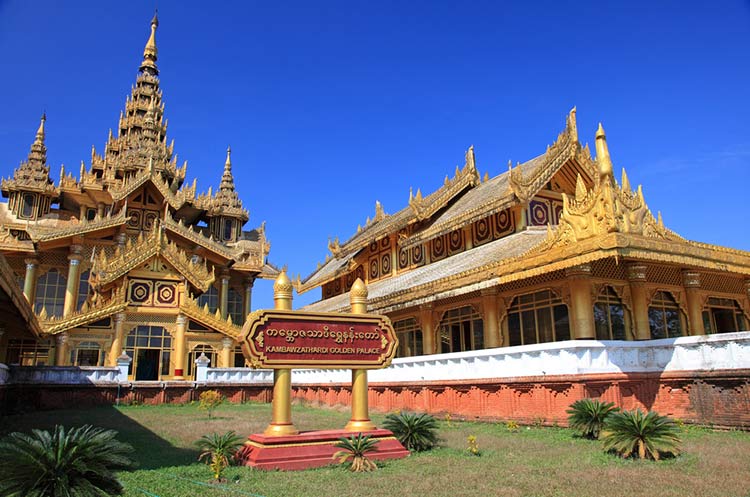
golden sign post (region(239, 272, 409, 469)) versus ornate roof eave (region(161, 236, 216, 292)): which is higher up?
ornate roof eave (region(161, 236, 216, 292))

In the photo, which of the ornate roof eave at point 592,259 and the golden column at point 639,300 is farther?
the golden column at point 639,300

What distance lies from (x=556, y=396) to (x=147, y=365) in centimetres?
2125

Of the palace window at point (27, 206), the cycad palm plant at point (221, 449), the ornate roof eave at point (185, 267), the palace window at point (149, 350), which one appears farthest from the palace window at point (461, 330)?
the palace window at point (27, 206)

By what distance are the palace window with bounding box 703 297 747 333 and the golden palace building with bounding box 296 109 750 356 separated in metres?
0.03

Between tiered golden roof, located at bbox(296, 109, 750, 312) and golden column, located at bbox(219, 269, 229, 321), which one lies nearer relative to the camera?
tiered golden roof, located at bbox(296, 109, 750, 312)

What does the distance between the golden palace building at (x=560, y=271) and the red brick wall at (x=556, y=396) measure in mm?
1382

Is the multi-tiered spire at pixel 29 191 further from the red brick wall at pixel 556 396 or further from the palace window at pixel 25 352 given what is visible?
the red brick wall at pixel 556 396

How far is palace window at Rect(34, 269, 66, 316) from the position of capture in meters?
35.3

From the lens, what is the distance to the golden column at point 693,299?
52.1 feet

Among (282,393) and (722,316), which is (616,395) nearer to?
(722,316)

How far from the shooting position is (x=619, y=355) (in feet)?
43.4

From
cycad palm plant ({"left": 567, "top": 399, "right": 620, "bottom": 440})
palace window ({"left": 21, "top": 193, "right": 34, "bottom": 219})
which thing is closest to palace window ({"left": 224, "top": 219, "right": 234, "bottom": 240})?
palace window ({"left": 21, "top": 193, "right": 34, "bottom": 219})

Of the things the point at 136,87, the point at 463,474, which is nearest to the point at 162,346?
the point at 463,474

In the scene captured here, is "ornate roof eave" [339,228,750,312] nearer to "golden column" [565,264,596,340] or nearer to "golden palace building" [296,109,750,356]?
"golden palace building" [296,109,750,356]
